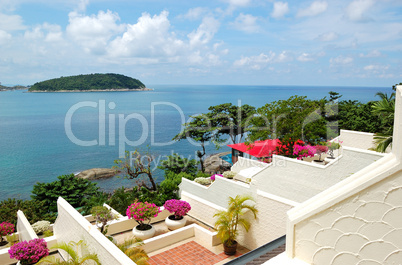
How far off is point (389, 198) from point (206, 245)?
9.17 m

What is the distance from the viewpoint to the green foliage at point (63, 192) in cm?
1688

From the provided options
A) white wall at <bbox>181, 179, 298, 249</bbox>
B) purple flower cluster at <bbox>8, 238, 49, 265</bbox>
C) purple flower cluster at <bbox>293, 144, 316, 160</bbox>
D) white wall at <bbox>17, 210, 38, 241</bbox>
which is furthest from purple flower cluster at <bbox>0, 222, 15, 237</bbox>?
purple flower cluster at <bbox>293, 144, 316, 160</bbox>

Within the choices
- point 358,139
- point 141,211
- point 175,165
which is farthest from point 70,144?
point 358,139

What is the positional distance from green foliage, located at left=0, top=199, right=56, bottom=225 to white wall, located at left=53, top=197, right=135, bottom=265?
10.8 ft

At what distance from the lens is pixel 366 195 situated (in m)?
2.98

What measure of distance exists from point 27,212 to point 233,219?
996 centimetres

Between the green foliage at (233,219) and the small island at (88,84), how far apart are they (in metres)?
157

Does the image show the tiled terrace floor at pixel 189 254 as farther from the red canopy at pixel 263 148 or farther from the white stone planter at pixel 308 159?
the red canopy at pixel 263 148

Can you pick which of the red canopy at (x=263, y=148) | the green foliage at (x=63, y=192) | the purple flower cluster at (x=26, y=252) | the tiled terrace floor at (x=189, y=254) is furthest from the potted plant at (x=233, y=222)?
the green foliage at (x=63, y=192)

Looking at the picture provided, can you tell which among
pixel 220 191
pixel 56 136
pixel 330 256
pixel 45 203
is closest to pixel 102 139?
pixel 56 136

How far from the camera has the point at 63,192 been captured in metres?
17.1

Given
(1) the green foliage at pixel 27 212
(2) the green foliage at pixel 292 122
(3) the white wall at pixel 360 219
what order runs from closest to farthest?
(3) the white wall at pixel 360 219
(1) the green foliage at pixel 27 212
(2) the green foliage at pixel 292 122

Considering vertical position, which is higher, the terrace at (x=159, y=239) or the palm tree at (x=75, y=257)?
the palm tree at (x=75, y=257)

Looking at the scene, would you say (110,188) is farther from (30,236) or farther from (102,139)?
(102,139)
